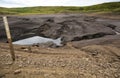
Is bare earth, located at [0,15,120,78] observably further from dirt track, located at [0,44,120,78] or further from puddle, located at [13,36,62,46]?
puddle, located at [13,36,62,46]

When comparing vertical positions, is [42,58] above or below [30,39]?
above

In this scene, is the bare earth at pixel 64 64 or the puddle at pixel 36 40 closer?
the bare earth at pixel 64 64

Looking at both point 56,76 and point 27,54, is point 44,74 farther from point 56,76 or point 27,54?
point 27,54

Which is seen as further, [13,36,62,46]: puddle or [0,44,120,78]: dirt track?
[13,36,62,46]: puddle

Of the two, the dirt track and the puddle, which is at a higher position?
the dirt track

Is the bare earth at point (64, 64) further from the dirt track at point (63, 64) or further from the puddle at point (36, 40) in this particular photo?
the puddle at point (36, 40)

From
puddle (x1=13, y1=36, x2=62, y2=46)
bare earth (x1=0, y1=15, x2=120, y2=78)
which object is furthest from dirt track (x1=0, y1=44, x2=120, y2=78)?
puddle (x1=13, y1=36, x2=62, y2=46)

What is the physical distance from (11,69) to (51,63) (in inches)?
68.1

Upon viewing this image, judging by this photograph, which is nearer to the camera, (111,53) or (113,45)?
(111,53)

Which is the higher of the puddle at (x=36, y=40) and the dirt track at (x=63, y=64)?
the dirt track at (x=63, y=64)

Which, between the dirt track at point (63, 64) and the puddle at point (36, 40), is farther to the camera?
the puddle at point (36, 40)

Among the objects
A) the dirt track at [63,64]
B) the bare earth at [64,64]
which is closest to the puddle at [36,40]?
the bare earth at [64,64]

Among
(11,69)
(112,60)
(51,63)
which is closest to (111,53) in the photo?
(112,60)

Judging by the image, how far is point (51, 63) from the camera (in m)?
9.43
